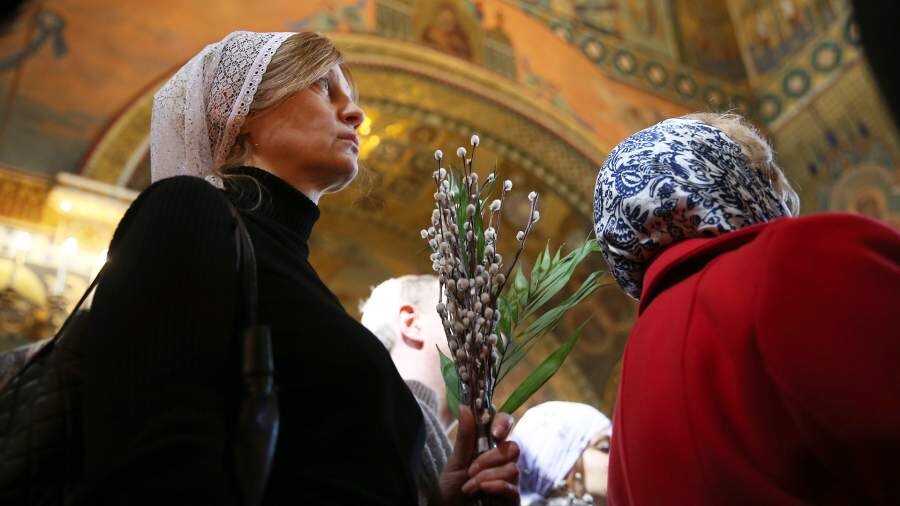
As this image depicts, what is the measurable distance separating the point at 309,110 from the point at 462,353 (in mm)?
554

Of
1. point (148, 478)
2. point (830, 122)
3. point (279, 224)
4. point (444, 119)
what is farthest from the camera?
point (830, 122)

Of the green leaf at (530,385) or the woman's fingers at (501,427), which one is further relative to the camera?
the green leaf at (530,385)

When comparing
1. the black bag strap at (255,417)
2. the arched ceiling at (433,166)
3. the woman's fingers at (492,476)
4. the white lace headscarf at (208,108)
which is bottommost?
the arched ceiling at (433,166)

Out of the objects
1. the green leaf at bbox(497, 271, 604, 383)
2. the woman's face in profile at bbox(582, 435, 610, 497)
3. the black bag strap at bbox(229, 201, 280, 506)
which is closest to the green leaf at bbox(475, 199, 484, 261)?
the green leaf at bbox(497, 271, 604, 383)

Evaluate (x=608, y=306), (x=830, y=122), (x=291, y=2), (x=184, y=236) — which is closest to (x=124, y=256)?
(x=184, y=236)

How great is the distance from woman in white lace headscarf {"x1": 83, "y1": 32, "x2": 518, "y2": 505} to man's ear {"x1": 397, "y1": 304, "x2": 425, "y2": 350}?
1.49 metres

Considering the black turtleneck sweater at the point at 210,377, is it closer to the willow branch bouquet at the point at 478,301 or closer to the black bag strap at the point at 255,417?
the black bag strap at the point at 255,417

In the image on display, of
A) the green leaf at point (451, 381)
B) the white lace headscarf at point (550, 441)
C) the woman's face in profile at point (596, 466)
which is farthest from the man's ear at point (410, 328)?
the green leaf at point (451, 381)

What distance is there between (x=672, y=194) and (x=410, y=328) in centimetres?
184

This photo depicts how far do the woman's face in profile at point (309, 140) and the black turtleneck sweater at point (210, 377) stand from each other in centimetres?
20

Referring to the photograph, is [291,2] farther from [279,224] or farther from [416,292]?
[279,224]

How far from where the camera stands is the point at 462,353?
5.92 feet

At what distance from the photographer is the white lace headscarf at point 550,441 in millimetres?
3295

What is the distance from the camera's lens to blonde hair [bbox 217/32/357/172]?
5.64 feet
